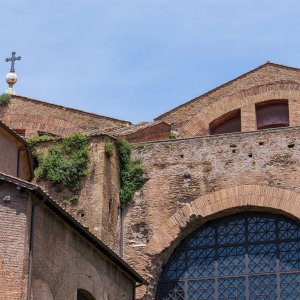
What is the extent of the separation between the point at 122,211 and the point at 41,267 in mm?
5487

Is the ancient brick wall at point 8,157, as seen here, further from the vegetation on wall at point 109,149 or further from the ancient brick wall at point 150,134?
the ancient brick wall at point 150,134

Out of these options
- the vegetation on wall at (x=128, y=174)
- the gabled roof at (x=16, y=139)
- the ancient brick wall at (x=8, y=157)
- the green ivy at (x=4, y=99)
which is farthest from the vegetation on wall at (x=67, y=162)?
the green ivy at (x=4, y=99)

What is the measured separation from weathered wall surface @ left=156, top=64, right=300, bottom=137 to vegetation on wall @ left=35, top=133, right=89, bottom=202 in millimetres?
4597

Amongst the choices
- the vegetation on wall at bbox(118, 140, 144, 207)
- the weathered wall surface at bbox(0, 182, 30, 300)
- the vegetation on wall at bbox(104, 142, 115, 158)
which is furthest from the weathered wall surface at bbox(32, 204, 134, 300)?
the vegetation on wall at bbox(104, 142, 115, 158)

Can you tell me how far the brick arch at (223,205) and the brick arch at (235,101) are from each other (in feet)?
16.5

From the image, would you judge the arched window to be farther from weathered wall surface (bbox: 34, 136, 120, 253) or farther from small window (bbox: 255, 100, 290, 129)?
small window (bbox: 255, 100, 290, 129)

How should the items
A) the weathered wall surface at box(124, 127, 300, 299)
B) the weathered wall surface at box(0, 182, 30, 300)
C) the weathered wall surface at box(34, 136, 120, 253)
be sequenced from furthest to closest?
1. the weathered wall surface at box(34, 136, 120, 253)
2. the weathered wall surface at box(124, 127, 300, 299)
3. the weathered wall surface at box(0, 182, 30, 300)

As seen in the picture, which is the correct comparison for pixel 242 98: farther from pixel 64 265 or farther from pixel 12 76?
pixel 64 265

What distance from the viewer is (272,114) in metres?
22.6

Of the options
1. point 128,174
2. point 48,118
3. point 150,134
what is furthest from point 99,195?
point 48,118

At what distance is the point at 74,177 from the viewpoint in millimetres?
17828

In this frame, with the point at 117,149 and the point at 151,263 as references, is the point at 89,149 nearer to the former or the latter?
the point at 117,149

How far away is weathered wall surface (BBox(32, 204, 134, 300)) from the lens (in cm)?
1251

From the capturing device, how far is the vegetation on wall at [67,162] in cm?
1784
